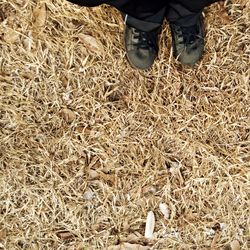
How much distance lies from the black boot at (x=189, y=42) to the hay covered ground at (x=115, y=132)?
5 centimetres

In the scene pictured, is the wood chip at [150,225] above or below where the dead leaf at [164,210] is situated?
below

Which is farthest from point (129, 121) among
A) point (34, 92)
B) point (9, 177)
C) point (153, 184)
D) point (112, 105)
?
point (9, 177)

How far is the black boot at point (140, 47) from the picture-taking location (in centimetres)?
190

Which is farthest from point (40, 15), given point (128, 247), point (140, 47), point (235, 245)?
point (235, 245)

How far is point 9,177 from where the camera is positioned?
6.37 ft

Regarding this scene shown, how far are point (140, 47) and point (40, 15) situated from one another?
15.9 inches

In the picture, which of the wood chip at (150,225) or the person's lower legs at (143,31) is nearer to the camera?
the person's lower legs at (143,31)

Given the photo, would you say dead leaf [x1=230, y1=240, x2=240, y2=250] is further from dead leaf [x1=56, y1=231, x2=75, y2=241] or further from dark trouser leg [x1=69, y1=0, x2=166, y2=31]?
dark trouser leg [x1=69, y1=0, x2=166, y2=31]

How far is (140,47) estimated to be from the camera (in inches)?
75.0

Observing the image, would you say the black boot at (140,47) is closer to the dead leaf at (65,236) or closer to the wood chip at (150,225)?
the wood chip at (150,225)

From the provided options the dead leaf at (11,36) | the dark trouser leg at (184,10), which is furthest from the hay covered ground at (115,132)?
the dark trouser leg at (184,10)

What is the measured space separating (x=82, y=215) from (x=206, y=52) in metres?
0.78

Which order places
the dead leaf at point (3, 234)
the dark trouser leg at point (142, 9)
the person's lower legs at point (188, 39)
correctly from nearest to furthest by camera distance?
the dark trouser leg at point (142, 9)
the person's lower legs at point (188, 39)
the dead leaf at point (3, 234)

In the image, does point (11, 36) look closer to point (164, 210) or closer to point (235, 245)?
point (164, 210)
